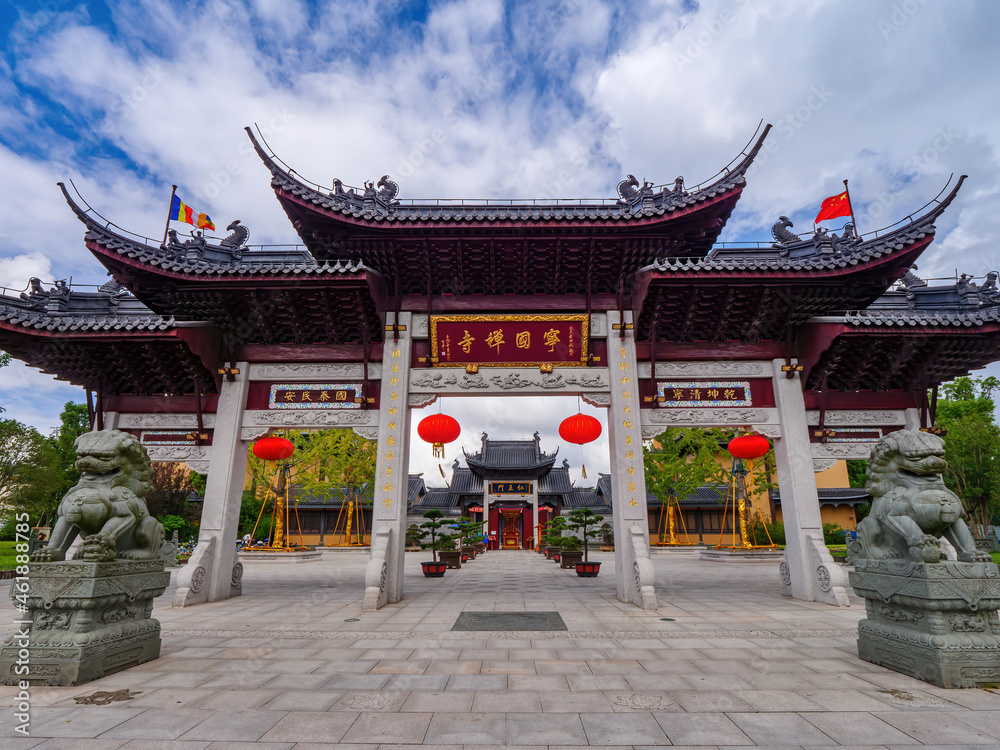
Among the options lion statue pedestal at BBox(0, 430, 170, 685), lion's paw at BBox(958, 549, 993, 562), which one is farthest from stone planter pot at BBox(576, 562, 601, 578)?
lion statue pedestal at BBox(0, 430, 170, 685)

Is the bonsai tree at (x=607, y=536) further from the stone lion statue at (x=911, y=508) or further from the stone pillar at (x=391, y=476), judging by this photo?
the stone lion statue at (x=911, y=508)

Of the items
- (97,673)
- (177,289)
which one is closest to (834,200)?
(177,289)

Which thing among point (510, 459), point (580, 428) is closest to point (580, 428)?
point (580, 428)

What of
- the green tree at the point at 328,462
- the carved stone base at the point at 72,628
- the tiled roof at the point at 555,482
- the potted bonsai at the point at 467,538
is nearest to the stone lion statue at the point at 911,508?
the carved stone base at the point at 72,628

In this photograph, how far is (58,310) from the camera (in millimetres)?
9102

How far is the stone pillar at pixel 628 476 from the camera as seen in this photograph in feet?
25.4

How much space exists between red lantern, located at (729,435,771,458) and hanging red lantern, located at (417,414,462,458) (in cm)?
502

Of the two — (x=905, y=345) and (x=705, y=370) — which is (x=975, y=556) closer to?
(x=705, y=370)

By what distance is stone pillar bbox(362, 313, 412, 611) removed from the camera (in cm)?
783

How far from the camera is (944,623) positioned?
4.06m

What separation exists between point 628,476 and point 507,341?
125 inches

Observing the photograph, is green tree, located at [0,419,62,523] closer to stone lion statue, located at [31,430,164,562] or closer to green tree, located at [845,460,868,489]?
stone lion statue, located at [31,430,164,562]

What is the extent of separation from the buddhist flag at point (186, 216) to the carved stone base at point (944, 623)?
1291cm

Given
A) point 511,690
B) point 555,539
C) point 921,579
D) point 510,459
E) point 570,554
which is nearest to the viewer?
point 511,690
